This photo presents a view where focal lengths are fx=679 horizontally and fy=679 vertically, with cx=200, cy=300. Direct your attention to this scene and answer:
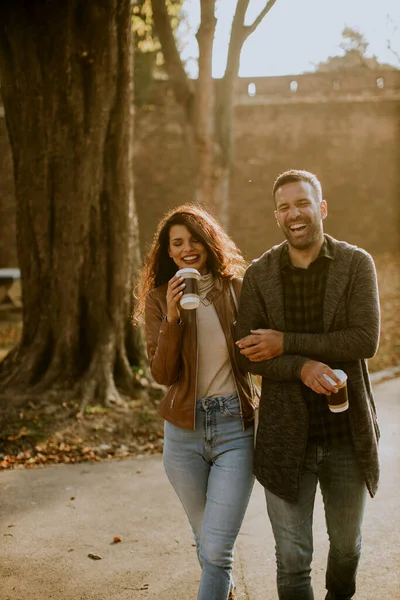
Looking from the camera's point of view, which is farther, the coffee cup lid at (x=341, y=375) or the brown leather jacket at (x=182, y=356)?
the brown leather jacket at (x=182, y=356)

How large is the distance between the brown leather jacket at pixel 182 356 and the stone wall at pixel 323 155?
17288 millimetres

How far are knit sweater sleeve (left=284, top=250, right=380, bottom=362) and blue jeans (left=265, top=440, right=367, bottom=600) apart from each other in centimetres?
38

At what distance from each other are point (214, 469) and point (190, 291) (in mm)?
802

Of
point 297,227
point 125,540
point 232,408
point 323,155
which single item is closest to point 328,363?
point 232,408

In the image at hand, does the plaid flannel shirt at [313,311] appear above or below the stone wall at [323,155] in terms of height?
below

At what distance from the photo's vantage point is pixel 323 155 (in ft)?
67.1

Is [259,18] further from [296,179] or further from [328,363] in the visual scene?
[328,363]

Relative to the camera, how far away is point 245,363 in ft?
9.50

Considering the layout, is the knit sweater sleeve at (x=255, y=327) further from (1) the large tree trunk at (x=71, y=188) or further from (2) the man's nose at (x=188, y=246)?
(1) the large tree trunk at (x=71, y=188)

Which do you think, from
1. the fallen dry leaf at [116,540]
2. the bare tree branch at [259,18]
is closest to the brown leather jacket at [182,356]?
the fallen dry leaf at [116,540]

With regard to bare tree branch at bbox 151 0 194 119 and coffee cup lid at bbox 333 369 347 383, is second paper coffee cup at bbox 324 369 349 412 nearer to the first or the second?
coffee cup lid at bbox 333 369 347 383

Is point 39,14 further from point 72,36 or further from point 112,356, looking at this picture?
point 112,356

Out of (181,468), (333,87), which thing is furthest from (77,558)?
(333,87)

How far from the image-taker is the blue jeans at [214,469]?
2.79 meters
